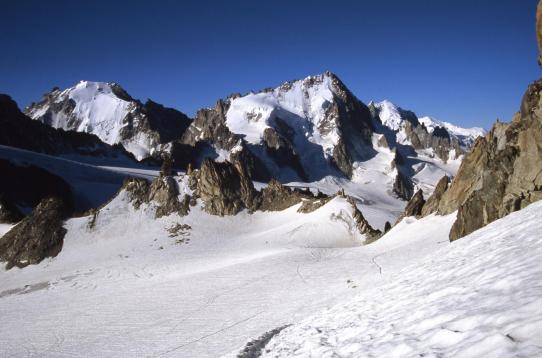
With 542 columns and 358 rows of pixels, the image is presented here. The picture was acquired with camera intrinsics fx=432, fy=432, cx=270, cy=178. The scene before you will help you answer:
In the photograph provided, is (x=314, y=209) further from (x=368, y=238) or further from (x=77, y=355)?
(x=77, y=355)

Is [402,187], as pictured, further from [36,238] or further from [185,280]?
[185,280]

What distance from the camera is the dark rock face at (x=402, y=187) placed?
162750 millimetres

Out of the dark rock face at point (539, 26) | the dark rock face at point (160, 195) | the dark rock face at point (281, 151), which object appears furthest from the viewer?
the dark rock face at point (281, 151)

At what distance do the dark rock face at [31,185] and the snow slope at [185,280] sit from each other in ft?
157

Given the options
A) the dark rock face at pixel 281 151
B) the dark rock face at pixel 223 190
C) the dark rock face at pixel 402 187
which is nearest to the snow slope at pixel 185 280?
the dark rock face at pixel 223 190

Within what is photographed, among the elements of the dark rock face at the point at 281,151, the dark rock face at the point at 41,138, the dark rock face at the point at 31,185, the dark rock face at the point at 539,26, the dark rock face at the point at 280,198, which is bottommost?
the dark rock face at the point at 280,198

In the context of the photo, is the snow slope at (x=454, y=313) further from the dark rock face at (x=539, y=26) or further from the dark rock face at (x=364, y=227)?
the dark rock face at (x=364, y=227)

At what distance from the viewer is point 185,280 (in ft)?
105

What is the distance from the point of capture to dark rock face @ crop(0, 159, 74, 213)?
96.8 m

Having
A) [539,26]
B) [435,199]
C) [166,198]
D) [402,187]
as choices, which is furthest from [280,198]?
[402,187]

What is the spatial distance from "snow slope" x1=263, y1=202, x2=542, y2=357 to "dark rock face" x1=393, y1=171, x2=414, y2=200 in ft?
505

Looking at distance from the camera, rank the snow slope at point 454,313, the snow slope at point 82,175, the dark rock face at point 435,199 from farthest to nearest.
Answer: the snow slope at point 82,175 → the dark rock face at point 435,199 → the snow slope at point 454,313

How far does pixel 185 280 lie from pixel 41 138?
136 m

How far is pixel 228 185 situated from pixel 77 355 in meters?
42.6
